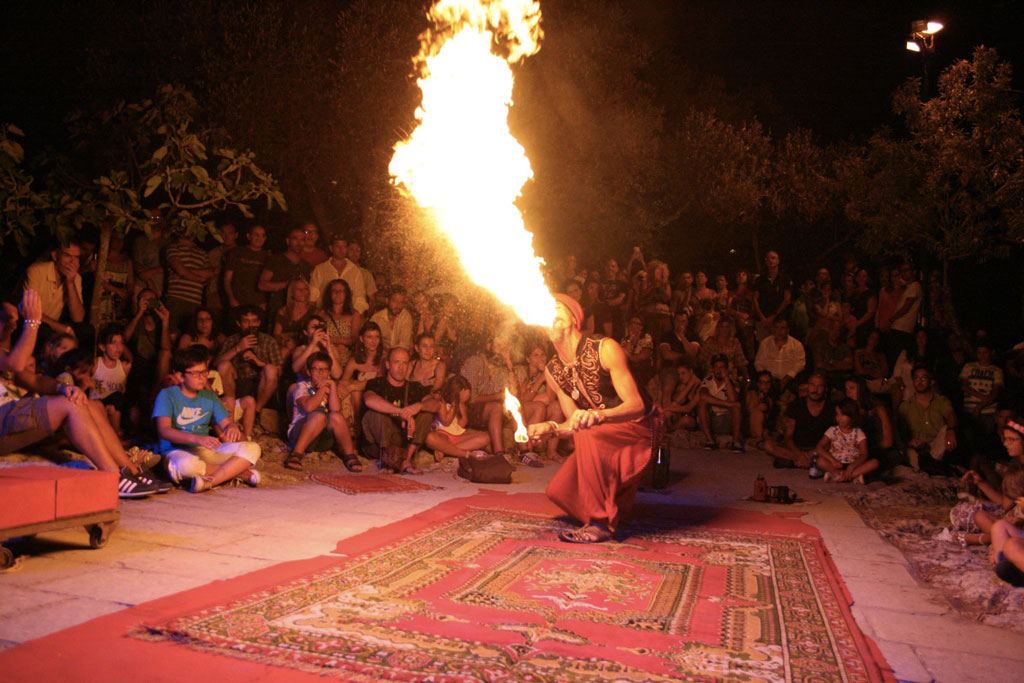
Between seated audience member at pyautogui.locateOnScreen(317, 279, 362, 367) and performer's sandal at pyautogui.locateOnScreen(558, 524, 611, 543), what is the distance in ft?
16.0

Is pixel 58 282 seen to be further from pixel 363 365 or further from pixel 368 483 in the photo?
pixel 368 483

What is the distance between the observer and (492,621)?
449 cm

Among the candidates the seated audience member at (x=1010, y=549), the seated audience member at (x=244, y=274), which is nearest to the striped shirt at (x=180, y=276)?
the seated audience member at (x=244, y=274)

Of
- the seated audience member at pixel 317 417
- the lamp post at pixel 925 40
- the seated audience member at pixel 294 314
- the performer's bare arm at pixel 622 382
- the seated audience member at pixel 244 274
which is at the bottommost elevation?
the seated audience member at pixel 317 417

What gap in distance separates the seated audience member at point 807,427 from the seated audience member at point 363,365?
4972 mm

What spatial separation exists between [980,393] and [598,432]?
21.5ft

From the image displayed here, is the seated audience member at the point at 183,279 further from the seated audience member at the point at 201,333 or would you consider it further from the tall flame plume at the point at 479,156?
the tall flame plume at the point at 479,156

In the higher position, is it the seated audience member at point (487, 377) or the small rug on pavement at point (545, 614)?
the seated audience member at point (487, 377)

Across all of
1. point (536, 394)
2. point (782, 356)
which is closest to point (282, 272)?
point (536, 394)

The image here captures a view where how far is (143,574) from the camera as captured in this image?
200 inches

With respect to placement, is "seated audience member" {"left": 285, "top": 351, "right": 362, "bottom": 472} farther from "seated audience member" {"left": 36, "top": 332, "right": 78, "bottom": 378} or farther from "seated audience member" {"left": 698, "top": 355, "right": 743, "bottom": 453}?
"seated audience member" {"left": 698, "top": 355, "right": 743, "bottom": 453}

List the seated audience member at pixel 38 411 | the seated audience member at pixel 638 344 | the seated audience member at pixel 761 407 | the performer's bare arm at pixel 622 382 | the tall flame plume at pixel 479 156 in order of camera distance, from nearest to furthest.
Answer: the seated audience member at pixel 38 411
the performer's bare arm at pixel 622 382
the tall flame plume at pixel 479 156
the seated audience member at pixel 761 407
the seated audience member at pixel 638 344

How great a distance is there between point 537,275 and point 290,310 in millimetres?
4740

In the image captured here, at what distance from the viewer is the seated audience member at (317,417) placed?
9.46 meters
